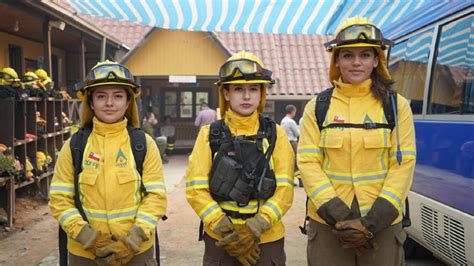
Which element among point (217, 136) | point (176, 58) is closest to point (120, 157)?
point (217, 136)

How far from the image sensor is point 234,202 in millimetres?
2879

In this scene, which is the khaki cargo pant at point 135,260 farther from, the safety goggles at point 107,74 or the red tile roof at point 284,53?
the red tile roof at point 284,53

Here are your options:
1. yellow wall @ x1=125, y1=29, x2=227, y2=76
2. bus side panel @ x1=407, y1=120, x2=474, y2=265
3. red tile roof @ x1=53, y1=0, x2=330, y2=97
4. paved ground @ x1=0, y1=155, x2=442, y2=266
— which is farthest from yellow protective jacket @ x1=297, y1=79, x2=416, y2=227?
red tile roof @ x1=53, y1=0, x2=330, y2=97

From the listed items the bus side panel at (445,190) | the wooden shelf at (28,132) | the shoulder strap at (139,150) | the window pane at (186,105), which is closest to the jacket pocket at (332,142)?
the bus side panel at (445,190)

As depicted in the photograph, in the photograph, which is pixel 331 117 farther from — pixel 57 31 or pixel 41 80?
pixel 57 31

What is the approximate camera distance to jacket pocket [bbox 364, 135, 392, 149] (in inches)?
107

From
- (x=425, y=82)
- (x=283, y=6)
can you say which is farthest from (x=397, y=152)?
(x=283, y=6)

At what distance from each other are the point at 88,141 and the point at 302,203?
6285 millimetres

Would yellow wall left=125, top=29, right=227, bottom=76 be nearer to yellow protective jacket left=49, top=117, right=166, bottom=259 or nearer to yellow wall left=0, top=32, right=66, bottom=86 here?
yellow wall left=0, top=32, right=66, bottom=86

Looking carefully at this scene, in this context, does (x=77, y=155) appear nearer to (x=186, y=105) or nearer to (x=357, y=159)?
(x=357, y=159)

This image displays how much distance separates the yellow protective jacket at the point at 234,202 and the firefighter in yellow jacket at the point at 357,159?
0.14m

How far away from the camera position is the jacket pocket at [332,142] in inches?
108

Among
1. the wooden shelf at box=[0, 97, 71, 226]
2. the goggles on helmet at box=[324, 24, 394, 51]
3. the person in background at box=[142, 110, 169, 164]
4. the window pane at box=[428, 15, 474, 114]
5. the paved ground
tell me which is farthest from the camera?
the person in background at box=[142, 110, 169, 164]

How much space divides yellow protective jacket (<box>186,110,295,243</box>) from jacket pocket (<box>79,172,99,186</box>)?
565 mm
